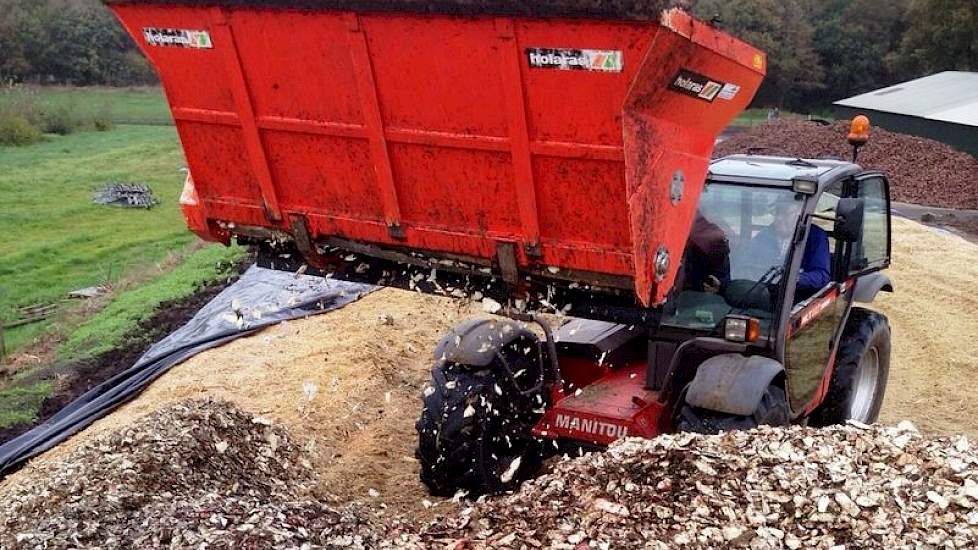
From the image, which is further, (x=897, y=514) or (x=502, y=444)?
(x=502, y=444)

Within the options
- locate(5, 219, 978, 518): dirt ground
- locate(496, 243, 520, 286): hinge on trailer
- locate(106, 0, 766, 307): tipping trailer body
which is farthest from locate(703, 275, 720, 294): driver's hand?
locate(5, 219, 978, 518): dirt ground

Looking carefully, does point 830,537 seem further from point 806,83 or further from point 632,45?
point 806,83

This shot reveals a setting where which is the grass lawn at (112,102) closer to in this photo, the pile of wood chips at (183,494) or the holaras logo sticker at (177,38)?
the pile of wood chips at (183,494)

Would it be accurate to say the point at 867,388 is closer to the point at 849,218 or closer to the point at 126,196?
the point at 849,218

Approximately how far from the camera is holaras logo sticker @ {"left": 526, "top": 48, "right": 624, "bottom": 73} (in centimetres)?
379

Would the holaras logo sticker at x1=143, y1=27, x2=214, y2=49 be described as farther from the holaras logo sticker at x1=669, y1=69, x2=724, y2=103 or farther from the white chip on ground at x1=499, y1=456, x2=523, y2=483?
the white chip on ground at x1=499, y1=456, x2=523, y2=483

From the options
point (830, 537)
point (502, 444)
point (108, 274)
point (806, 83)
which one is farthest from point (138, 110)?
point (830, 537)

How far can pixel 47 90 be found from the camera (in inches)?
1398

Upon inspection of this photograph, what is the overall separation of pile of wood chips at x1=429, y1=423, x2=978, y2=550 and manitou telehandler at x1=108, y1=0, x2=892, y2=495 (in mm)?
643

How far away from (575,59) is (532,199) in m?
0.70

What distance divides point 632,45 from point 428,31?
94 cm

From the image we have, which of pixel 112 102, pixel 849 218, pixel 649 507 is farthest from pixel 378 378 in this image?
pixel 112 102

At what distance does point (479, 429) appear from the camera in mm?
5289

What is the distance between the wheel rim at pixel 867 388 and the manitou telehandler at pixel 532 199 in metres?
0.65
